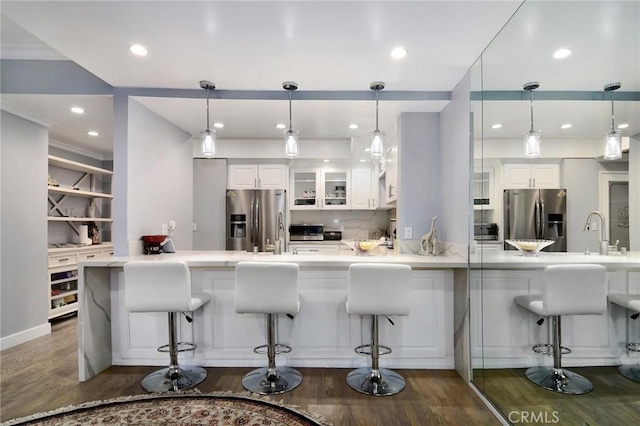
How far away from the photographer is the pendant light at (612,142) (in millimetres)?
1119

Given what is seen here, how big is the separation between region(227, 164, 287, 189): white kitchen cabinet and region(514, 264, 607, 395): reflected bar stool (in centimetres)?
366

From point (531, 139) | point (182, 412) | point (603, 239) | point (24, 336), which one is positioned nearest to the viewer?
point (603, 239)

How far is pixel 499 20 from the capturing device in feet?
5.98

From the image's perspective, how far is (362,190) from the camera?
5352 mm

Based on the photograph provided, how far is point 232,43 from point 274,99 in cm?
81

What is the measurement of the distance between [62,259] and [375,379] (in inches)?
160

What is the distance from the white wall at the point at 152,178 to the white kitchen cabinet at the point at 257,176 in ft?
2.83

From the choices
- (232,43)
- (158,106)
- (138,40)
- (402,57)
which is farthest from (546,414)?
(158,106)

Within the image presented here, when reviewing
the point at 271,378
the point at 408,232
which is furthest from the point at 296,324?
the point at 408,232

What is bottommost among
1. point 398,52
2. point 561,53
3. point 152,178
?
point 152,178

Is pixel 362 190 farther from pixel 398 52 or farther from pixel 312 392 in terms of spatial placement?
pixel 312 392

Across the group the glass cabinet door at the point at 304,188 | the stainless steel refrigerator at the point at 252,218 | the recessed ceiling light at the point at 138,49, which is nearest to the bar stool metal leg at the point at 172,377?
the recessed ceiling light at the point at 138,49

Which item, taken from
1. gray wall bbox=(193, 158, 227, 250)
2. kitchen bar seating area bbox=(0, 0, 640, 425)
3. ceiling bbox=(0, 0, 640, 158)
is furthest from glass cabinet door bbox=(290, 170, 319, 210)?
ceiling bbox=(0, 0, 640, 158)

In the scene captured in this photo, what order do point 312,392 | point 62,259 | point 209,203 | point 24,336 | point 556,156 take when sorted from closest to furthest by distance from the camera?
point 556,156 < point 312,392 < point 24,336 < point 62,259 < point 209,203
